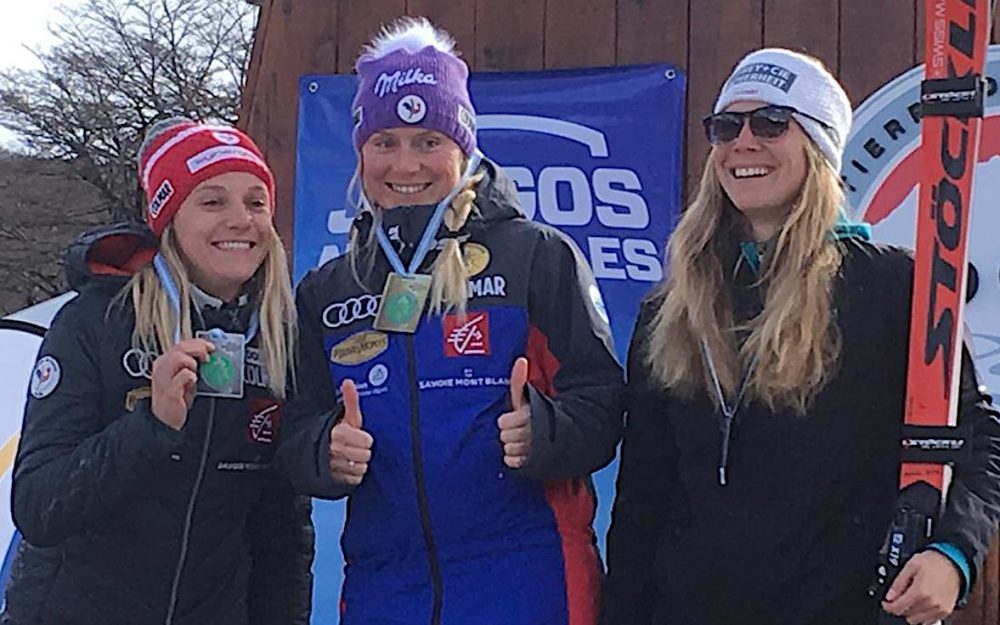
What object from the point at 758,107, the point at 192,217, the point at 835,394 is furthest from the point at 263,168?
the point at 835,394

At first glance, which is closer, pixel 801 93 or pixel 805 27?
pixel 801 93

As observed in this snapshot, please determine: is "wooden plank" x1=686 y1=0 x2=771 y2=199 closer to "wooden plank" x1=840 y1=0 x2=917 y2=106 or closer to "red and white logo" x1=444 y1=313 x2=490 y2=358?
"wooden plank" x1=840 y1=0 x2=917 y2=106

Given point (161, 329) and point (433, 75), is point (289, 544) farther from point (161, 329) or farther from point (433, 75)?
point (433, 75)

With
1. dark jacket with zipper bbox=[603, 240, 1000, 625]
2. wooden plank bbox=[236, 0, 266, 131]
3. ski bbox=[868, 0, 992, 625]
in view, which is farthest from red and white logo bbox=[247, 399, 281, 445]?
wooden plank bbox=[236, 0, 266, 131]

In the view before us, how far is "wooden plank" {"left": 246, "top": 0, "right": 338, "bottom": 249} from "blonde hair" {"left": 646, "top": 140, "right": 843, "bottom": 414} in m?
2.29

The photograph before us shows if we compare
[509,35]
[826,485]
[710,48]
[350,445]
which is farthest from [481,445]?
[509,35]

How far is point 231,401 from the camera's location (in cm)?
245

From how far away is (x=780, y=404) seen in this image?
212 centimetres

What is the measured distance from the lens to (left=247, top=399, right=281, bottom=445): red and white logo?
2.49m

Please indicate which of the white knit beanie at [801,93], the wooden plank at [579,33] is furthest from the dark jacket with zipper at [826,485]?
the wooden plank at [579,33]

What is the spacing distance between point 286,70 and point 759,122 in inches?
100

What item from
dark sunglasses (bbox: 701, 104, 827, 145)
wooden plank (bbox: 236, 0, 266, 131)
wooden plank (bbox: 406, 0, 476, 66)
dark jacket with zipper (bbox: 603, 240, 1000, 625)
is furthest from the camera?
wooden plank (bbox: 236, 0, 266, 131)

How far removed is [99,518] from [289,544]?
427 mm

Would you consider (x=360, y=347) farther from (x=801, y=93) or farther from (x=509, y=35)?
(x=509, y=35)
